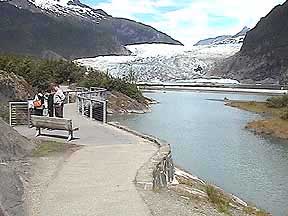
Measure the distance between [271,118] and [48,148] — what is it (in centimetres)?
4220

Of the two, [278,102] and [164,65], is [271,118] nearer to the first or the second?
[278,102]

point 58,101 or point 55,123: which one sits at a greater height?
point 58,101

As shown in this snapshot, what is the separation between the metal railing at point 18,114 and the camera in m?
19.7

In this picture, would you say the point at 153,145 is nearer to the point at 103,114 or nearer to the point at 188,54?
the point at 103,114

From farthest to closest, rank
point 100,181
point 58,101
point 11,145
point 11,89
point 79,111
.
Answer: point 11,89 → point 79,111 → point 58,101 → point 11,145 → point 100,181

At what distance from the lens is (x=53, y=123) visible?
16.2 meters

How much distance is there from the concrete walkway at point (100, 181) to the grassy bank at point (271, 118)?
89.9 feet

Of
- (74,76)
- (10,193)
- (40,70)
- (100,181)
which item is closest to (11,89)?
(40,70)

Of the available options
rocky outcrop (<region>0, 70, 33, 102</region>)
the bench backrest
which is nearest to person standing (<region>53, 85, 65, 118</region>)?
the bench backrest

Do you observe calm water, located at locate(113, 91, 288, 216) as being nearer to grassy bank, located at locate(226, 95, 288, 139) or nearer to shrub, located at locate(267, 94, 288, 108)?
grassy bank, located at locate(226, 95, 288, 139)

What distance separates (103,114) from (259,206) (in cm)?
767

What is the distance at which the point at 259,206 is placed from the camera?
1811 cm

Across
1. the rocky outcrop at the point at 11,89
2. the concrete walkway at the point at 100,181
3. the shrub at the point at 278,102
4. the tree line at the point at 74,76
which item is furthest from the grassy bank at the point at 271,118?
the concrete walkway at the point at 100,181

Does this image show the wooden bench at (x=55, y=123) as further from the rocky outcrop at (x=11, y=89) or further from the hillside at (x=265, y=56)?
the hillside at (x=265, y=56)
